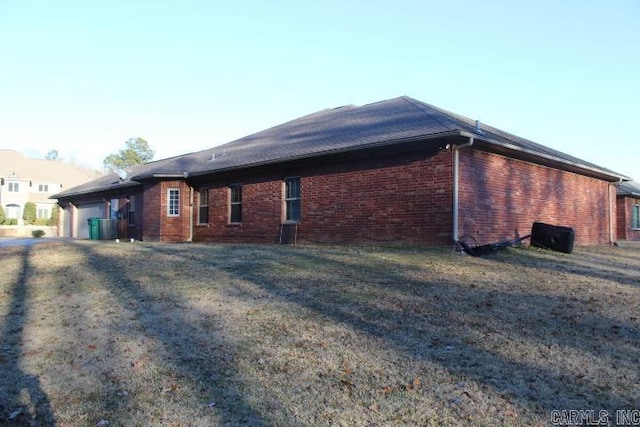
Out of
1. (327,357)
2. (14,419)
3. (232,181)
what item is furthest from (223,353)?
(232,181)

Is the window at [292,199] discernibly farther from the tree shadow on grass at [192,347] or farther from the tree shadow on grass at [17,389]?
the tree shadow on grass at [17,389]

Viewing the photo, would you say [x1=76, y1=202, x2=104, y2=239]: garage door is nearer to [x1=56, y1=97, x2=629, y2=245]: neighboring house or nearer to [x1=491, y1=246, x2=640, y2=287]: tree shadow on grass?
[x1=56, y1=97, x2=629, y2=245]: neighboring house

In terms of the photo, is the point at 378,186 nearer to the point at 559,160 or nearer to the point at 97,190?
the point at 559,160

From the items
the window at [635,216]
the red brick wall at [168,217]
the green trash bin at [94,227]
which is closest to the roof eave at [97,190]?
the green trash bin at [94,227]

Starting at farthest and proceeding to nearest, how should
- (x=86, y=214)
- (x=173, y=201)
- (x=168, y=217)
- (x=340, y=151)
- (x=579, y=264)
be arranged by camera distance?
(x=86, y=214)
(x=173, y=201)
(x=168, y=217)
(x=340, y=151)
(x=579, y=264)

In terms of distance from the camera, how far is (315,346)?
5.14m

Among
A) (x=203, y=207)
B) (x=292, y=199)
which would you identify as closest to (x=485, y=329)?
(x=292, y=199)

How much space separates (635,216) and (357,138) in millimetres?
21959

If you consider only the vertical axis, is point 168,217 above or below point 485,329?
above

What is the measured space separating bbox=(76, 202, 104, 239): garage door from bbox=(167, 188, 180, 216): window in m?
9.16

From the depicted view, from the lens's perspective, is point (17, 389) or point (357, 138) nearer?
point (17, 389)

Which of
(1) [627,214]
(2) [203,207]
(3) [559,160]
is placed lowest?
(1) [627,214]

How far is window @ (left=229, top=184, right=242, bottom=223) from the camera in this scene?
717 inches

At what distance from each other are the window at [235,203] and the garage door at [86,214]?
40.7 feet
